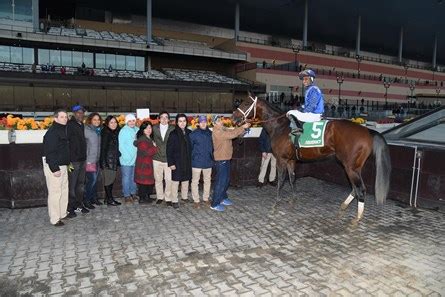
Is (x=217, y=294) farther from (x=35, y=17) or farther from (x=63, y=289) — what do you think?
(x=35, y=17)

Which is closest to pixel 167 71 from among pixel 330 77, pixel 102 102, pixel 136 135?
pixel 102 102

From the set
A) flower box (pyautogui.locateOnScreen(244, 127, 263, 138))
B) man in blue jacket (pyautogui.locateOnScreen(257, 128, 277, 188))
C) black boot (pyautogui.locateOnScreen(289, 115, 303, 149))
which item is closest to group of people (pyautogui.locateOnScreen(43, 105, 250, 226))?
black boot (pyautogui.locateOnScreen(289, 115, 303, 149))

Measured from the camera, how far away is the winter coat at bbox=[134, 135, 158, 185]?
8266 millimetres

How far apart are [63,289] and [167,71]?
150ft

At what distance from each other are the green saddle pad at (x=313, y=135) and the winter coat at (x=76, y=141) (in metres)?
4.95

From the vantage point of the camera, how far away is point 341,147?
302 inches

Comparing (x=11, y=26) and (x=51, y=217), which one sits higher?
(x=11, y=26)

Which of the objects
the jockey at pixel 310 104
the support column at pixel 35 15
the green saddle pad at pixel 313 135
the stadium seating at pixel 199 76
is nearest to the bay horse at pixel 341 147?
the green saddle pad at pixel 313 135

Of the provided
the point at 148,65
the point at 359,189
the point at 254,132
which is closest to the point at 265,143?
the point at 254,132

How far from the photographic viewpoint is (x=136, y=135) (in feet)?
27.7

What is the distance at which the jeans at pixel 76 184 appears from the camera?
7.50m

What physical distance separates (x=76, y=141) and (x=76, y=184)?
1042 millimetres

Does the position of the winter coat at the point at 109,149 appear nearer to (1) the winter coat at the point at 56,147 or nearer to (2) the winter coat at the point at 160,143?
(2) the winter coat at the point at 160,143

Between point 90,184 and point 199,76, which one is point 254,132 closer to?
point 90,184
